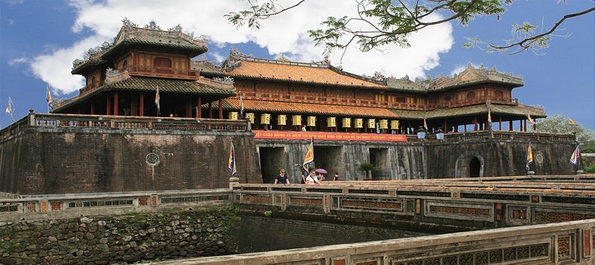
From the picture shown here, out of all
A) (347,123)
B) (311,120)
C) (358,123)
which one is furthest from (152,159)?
(358,123)

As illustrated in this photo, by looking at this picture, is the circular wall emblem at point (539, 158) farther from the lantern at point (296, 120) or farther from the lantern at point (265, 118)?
the lantern at point (265, 118)

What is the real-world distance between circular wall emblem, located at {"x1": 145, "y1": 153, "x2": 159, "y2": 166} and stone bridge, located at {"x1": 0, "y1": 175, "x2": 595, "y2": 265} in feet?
14.7

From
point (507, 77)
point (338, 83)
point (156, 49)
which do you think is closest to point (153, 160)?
point (156, 49)

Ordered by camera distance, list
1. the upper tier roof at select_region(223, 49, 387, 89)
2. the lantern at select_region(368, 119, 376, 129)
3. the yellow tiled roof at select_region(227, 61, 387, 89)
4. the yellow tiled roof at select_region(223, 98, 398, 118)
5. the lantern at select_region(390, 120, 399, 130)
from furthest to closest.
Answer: the lantern at select_region(390, 120, 399, 130) < the lantern at select_region(368, 119, 376, 129) < the yellow tiled roof at select_region(227, 61, 387, 89) < the upper tier roof at select_region(223, 49, 387, 89) < the yellow tiled roof at select_region(223, 98, 398, 118)

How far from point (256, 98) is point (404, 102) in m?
14.4

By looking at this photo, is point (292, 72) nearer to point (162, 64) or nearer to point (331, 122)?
point (331, 122)

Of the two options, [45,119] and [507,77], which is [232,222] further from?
[507,77]

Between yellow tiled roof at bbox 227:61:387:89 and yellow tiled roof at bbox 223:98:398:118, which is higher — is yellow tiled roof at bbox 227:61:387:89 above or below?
above

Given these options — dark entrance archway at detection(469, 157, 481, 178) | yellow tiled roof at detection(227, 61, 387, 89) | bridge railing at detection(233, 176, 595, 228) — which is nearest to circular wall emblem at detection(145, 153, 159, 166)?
bridge railing at detection(233, 176, 595, 228)

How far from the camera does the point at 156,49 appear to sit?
29312 mm

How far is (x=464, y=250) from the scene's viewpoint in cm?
611

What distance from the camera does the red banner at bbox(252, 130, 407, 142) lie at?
107 feet

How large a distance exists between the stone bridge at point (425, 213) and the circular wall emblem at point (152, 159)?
4.49m

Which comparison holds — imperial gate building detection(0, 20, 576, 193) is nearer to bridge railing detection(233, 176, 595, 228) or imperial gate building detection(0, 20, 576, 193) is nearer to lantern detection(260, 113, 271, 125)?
lantern detection(260, 113, 271, 125)
